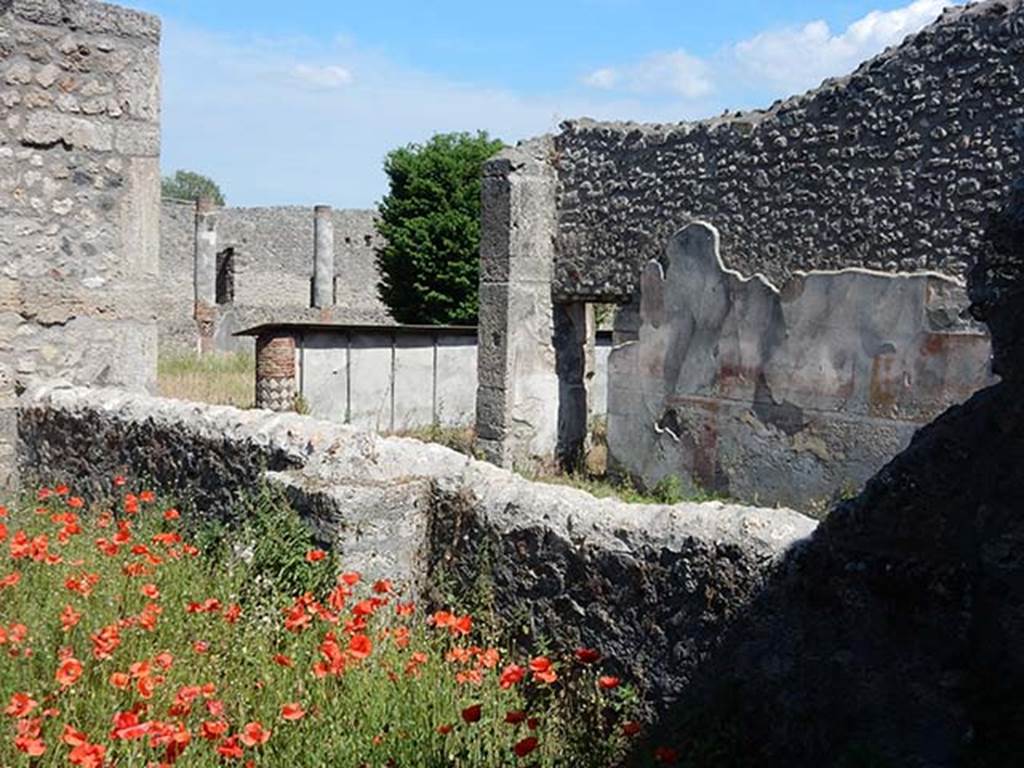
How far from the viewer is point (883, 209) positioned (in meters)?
8.37

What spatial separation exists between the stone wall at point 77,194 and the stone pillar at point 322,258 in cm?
2365

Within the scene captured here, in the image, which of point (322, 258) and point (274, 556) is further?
A: point (322, 258)

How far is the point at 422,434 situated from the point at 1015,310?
10638 mm

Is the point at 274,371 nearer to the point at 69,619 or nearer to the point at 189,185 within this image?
the point at 69,619

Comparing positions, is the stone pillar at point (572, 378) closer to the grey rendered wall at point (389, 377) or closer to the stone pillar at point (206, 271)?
the grey rendered wall at point (389, 377)

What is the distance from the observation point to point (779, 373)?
9.02 meters

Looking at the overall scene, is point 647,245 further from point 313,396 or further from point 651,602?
point 651,602

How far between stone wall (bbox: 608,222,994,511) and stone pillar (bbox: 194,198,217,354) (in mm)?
18120

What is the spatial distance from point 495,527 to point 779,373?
5964mm

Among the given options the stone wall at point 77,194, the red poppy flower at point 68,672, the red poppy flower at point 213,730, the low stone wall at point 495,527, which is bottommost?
the red poppy flower at point 213,730

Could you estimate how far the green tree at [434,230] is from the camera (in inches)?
887

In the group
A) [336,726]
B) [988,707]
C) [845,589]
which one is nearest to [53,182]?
[336,726]

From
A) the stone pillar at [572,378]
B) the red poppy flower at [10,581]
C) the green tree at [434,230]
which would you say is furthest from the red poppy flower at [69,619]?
the green tree at [434,230]

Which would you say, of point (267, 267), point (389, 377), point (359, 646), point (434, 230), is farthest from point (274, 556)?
point (267, 267)
